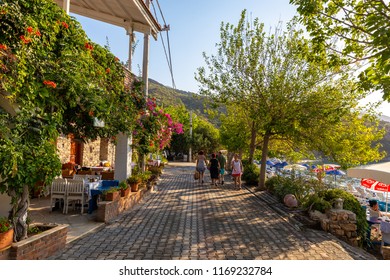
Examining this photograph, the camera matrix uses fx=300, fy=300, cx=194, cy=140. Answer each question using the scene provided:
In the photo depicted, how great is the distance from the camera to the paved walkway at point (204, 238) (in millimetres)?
4828

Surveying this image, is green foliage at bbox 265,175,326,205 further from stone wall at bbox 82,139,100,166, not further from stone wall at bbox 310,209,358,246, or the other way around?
stone wall at bbox 82,139,100,166

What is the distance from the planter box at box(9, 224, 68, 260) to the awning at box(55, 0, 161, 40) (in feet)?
24.6

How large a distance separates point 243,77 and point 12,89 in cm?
929

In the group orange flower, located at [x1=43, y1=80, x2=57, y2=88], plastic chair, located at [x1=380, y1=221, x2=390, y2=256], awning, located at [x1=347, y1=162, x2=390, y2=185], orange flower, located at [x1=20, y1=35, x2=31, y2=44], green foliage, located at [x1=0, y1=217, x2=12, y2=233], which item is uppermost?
orange flower, located at [x1=20, y1=35, x2=31, y2=44]

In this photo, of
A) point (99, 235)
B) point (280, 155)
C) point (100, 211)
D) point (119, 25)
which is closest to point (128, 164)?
point (100, 211)

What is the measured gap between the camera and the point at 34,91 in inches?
174

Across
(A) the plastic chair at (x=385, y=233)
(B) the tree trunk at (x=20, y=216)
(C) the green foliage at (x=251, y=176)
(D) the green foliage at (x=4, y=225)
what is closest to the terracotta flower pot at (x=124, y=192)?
(B) the tree trunk at (x=20, y=216)

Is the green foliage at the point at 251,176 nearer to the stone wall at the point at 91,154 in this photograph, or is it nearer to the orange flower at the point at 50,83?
the stone wall at the point at 91,154

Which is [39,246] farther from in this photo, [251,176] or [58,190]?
[251,176]

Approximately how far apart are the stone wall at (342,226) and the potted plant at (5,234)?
634cm

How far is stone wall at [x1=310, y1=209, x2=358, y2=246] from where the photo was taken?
22.9 feet

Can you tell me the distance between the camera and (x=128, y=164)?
9984 mm

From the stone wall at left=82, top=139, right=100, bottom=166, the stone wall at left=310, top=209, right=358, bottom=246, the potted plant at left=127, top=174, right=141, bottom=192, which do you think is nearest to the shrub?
the stone wall at left=310, top=209, right=358, bottom=246
